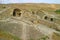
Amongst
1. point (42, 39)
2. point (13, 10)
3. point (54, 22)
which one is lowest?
point (42, 39)

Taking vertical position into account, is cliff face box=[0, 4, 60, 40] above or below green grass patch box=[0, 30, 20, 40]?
above

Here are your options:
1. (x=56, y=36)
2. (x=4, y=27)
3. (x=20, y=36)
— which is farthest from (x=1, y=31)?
(x=56, y=36)

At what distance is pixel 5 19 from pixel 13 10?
0.25 metres

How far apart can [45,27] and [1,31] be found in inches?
31.9

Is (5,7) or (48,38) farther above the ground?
(5,7)

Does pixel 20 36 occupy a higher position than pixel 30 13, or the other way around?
pixel 30 13

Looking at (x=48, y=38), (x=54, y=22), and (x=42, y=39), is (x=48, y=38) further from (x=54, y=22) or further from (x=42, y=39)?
(x=54, y=22)

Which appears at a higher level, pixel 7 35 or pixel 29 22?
pixel 29 22

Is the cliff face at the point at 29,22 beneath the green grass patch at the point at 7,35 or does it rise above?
above

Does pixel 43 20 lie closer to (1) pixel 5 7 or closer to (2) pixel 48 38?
(2) pixel 48 38

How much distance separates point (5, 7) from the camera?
11.3ft

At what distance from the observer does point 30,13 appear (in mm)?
3381

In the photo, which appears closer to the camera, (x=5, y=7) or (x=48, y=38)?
(x=48, y=38)

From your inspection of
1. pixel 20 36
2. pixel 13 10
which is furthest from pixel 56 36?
pixel 13 10
